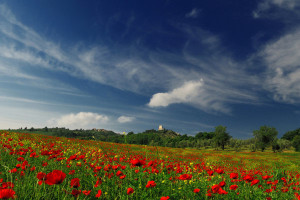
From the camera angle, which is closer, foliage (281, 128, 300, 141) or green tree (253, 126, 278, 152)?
green tree (253, 126, 278, 152)

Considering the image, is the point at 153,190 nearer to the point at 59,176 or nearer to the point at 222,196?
the point at 222,196

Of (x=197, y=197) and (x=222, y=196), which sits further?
(x=222, y=196)

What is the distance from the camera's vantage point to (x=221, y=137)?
270 feet

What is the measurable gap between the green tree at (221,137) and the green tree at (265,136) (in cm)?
1169

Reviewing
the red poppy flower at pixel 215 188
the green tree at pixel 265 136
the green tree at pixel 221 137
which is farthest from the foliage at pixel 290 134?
the red poppy flower at pixel 215 188

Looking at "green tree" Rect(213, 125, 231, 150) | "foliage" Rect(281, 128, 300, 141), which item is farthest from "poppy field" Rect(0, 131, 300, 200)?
"foliage" Rect(281, 128, 300, 141)

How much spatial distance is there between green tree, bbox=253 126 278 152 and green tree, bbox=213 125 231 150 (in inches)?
460

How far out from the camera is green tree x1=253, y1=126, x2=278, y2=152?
76.9 metres

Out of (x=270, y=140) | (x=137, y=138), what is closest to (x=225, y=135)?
(x=270, y=140)

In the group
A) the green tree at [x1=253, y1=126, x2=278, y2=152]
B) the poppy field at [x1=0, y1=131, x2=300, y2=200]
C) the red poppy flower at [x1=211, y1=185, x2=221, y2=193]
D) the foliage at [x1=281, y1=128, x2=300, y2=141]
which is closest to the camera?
the red poppy flower at [x1=211, y1=185, x2=221, y2=193]

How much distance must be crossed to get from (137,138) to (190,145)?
45.5 m

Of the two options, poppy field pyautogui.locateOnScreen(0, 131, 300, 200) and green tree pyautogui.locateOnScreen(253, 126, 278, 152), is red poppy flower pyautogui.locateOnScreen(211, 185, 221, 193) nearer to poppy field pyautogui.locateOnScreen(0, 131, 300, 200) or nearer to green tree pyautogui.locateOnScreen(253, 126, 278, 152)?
poppy field pyautogui.locateOnScreen(0, 131, 300, 200)

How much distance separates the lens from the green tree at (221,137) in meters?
82.2

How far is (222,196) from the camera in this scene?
397 cm
